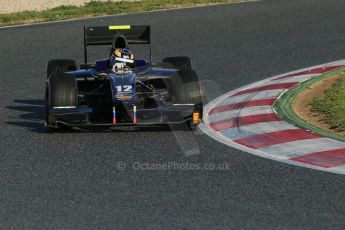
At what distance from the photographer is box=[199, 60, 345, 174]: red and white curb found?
31.2ft

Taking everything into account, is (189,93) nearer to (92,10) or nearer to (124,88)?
(124,88)

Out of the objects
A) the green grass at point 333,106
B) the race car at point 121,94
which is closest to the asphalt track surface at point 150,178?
the race car at point 121,94

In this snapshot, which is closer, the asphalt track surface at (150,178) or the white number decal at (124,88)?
the asphalt track surface at (150,178)

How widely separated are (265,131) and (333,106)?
1.39m

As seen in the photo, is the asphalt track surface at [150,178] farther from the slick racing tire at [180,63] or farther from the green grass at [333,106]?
the green grass at [333,106]

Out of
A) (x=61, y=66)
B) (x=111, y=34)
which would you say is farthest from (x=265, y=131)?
(x=61, y=66)

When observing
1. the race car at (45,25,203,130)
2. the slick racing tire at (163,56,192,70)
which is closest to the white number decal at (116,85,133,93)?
the race car at (45,25,203,130)

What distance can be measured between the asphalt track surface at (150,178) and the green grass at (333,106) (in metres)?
1.43

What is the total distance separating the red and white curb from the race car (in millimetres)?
419

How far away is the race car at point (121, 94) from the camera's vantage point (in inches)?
419

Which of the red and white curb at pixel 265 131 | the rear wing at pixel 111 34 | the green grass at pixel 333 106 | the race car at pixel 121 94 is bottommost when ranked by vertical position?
the red and white curb at pixel 265 131

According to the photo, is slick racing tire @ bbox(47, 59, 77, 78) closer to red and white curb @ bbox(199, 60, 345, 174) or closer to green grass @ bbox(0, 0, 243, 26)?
red and white curb @ bbox(199, 60, 345, 174)

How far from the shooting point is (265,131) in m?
10.6

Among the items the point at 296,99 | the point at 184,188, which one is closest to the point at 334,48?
the point at 296,99
